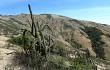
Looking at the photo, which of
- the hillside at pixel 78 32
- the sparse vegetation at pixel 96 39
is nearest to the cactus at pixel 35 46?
the hillside at pixel 78 32

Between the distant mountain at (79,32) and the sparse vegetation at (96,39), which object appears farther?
the distant mountain at (79,32)

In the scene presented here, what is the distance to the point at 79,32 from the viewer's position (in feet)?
232

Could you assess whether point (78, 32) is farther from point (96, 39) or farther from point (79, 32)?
point (96, 39)

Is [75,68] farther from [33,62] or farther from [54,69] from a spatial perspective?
[33,62]

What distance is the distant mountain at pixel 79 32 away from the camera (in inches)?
2438

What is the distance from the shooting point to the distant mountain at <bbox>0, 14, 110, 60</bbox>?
2438 inches

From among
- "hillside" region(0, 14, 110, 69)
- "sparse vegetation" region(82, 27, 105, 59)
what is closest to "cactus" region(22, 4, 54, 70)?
"hillside" region(0, 14, 110, 69)

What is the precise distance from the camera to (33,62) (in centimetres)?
1593

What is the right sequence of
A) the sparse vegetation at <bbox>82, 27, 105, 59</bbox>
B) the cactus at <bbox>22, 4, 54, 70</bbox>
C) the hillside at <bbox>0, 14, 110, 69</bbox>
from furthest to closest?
the hillside at <bbox>0, 14, 110, 69</bbox>, the sparse vegetation at <bbox>82, 27, 105, 59</bbox>, the cactus at <bbox>22, 4, 54, 70</bbox>

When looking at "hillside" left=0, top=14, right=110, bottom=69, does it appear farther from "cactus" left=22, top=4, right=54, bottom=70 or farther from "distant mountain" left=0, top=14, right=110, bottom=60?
"cactus" left=22, top=4, right=54, bottom=70

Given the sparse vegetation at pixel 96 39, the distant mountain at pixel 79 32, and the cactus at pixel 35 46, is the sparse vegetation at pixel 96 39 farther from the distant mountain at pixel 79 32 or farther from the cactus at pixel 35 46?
the cactus at pixel 35 46

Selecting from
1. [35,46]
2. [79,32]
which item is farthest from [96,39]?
[35,46]

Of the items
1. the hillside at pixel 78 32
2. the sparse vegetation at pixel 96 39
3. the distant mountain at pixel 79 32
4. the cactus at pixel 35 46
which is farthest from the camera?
the distant mountain at pixel 79 32

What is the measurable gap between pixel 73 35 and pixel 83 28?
9132 mm
